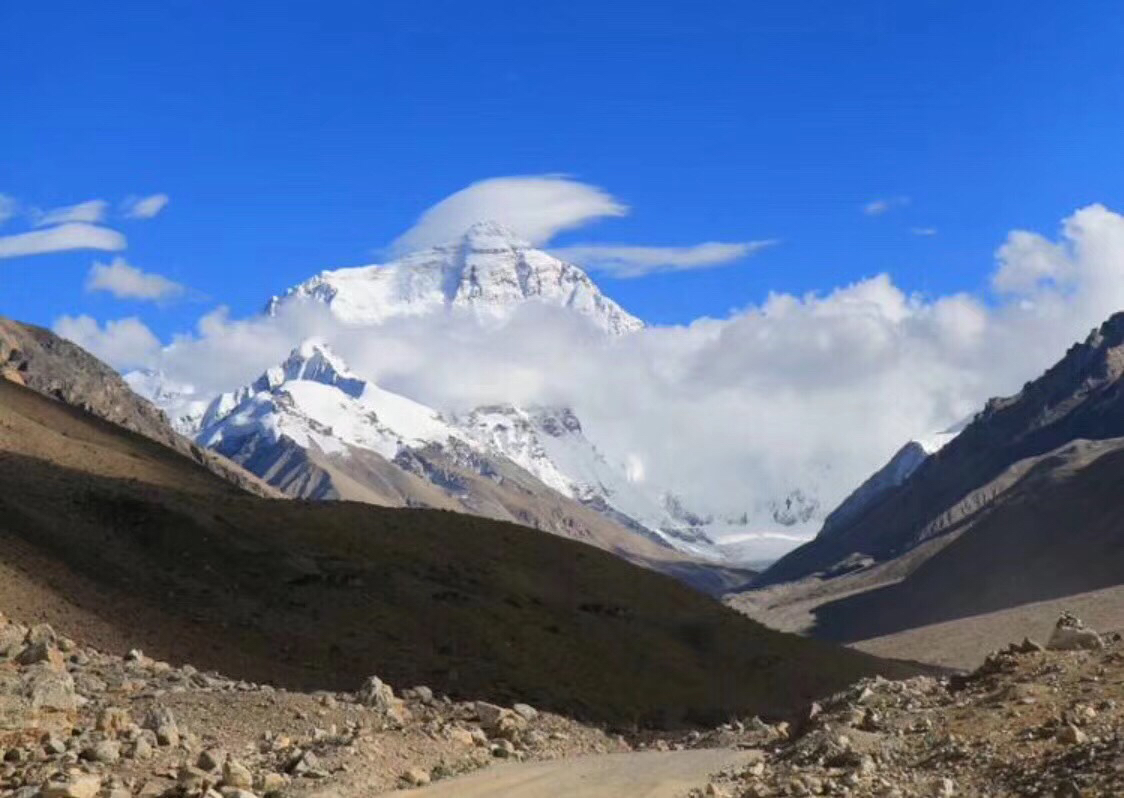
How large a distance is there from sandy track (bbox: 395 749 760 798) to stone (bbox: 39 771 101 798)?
3551 millimetres

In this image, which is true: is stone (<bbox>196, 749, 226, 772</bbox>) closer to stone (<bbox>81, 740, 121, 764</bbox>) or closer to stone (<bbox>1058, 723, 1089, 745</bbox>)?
stone (<bbox>81, 740, 121, 764</bbox>)

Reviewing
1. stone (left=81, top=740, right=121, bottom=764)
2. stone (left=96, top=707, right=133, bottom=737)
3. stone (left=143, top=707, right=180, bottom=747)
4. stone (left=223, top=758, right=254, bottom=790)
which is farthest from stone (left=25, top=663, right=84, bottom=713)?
stone (left=223, top=758, right=254, bottom=790)

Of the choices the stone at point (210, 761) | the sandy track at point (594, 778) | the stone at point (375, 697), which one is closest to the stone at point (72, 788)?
the stone at point (210, 761)

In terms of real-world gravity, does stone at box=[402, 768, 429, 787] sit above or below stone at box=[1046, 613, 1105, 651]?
below

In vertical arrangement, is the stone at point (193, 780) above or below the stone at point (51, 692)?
below

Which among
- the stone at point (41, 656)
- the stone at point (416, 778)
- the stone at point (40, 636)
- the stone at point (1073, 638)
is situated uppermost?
the stone at point (1073, 638)

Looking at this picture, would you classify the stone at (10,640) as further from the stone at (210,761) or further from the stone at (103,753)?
the stone at (210,761)

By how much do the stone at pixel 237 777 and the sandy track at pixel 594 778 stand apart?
1850mm

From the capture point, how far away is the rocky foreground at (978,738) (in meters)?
15.7

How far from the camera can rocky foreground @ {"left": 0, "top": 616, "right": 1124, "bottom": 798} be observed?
16250mm

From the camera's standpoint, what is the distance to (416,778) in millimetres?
18312

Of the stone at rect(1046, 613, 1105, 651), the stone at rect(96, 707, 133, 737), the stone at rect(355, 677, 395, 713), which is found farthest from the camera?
the stone at rect(355, 677, 395, 713)

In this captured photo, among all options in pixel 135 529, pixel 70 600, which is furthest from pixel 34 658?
pixel 135 529

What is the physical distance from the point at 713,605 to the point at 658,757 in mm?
41305
